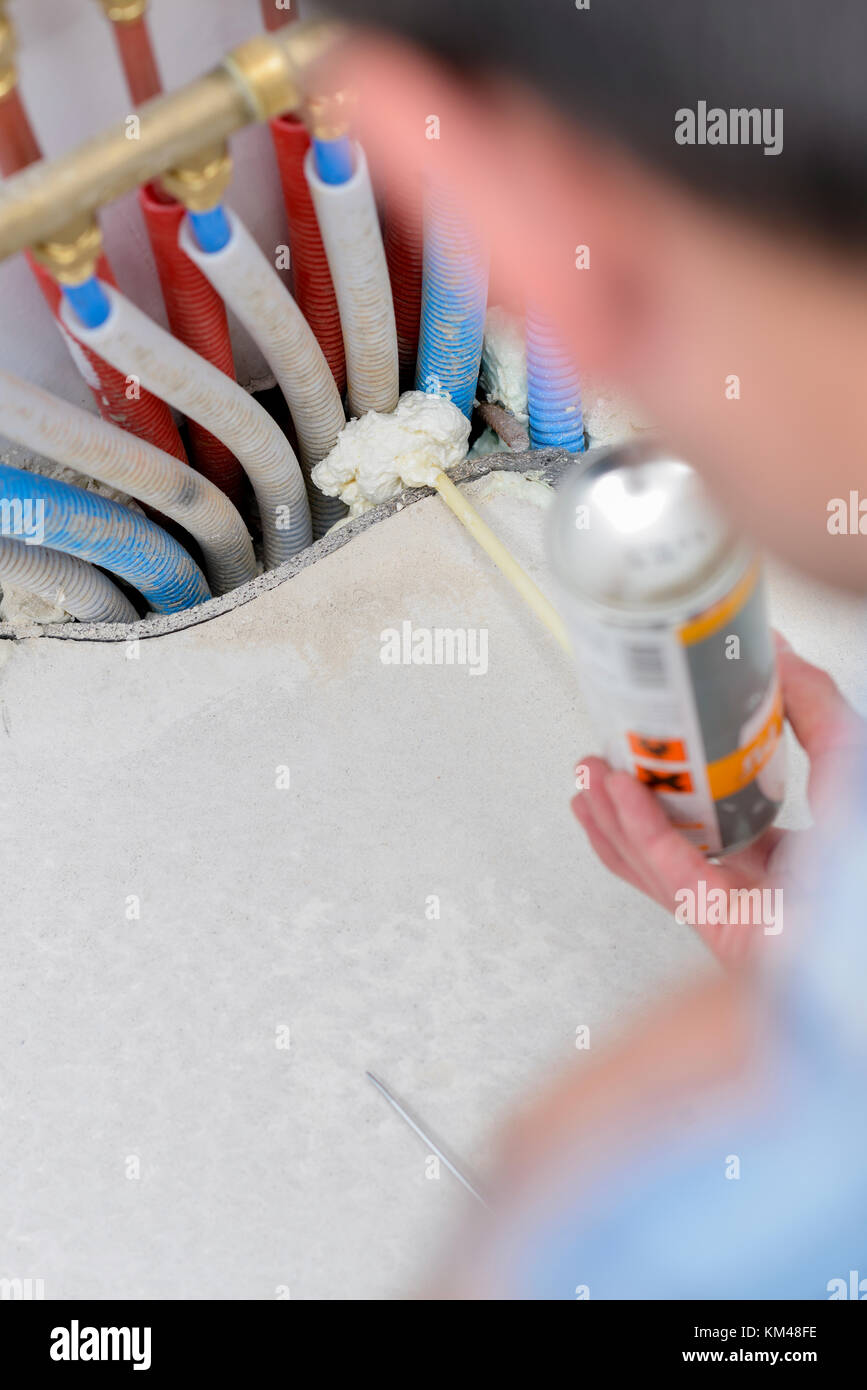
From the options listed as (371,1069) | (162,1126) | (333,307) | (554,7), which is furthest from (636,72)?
(162,1126)

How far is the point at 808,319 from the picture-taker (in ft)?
3.68

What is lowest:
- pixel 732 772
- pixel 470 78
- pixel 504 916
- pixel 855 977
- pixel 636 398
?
pixel 504 916

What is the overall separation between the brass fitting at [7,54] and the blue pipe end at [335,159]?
266 mm

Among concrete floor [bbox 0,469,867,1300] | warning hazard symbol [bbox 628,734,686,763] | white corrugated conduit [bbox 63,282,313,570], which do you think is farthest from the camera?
concrete floor [bbox 0,469,867,1300]

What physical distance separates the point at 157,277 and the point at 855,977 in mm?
1037

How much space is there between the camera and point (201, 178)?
1.03 metres

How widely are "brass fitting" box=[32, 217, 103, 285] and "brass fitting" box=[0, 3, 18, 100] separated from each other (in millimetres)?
124

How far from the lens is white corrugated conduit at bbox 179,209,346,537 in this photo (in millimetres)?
1109

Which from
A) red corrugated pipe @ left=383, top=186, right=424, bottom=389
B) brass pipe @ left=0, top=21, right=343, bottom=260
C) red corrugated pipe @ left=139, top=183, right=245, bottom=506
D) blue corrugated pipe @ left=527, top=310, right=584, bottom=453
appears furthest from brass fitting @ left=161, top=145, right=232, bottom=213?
blue corrugated pipe @ left=527, top=310, right=584, bottom=453

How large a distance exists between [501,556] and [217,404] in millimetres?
378

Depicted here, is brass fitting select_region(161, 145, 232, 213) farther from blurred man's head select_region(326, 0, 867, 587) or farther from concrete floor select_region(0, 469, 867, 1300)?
concrete floor select_region(0, 469, 867, 1300)

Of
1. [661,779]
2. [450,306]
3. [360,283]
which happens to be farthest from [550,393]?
[661,779]

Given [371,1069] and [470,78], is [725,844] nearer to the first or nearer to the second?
[371,1069]

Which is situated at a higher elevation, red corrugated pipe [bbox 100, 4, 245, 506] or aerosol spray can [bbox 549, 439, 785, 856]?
red corrugated pipe [bbox 100, 4, 245, 506]
